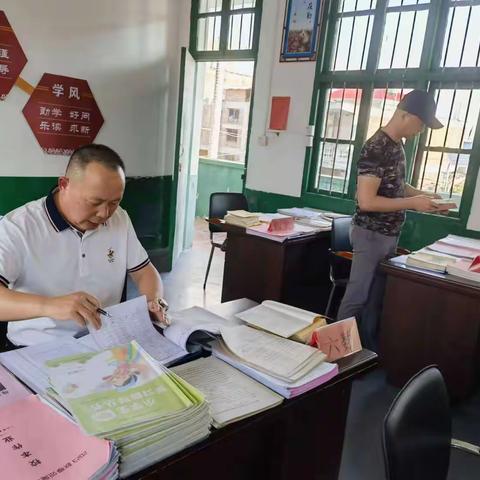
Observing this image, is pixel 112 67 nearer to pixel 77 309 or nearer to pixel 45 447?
pixel 77 309

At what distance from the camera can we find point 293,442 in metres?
1.10

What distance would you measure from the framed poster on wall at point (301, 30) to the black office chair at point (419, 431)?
3.17 metres

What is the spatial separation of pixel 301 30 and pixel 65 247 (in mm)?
2997

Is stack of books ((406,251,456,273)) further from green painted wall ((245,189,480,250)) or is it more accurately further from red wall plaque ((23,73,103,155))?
red wall plaque ((23,73,103,155))

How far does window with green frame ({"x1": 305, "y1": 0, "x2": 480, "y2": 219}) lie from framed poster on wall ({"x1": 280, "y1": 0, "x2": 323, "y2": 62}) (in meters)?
0.08

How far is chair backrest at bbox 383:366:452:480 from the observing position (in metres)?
0.80

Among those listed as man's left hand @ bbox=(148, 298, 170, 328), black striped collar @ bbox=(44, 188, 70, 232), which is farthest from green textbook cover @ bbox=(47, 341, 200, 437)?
black striped collar @ bbox=(44, 188, 70, 232)

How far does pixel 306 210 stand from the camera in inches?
139

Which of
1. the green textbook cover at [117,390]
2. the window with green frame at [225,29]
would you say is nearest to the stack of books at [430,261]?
the green textbook cover at [117,390]

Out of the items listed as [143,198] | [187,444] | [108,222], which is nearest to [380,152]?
[108,222]

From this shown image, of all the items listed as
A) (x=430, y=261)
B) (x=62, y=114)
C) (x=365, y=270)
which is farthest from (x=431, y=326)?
(x=62, y=114)

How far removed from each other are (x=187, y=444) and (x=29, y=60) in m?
3.16

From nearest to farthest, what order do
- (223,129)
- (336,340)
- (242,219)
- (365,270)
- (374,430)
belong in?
(336,340), (374,430), (365,270), (242,219), (223,129)

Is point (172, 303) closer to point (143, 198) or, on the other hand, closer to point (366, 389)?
point (143, 198)
